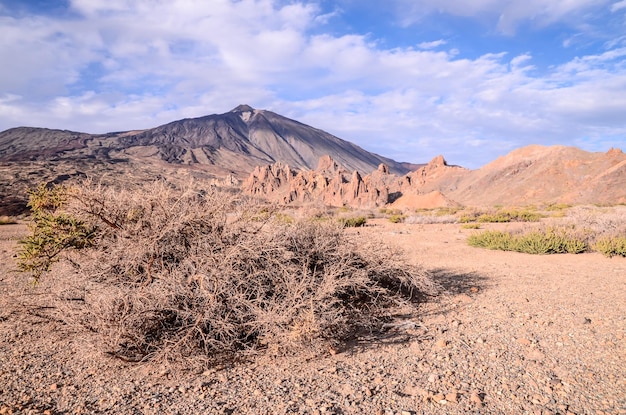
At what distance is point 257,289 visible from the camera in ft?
13.9

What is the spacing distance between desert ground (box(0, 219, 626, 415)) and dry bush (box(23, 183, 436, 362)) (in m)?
0.28

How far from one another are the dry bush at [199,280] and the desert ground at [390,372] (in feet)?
0.90

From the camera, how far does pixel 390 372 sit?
3.58 metres

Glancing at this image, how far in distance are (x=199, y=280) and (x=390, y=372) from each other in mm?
2193

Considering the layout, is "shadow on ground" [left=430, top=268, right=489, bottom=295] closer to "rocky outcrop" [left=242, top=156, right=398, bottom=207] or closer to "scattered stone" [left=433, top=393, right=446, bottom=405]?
"scattered stone" [left=433, top=393, right=446, bottom=405]

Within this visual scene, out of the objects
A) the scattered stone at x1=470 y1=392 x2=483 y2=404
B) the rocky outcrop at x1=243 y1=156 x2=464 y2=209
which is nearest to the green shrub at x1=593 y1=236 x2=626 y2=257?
the scattered stone at x1=470 y1=392 x2=483 y2=404

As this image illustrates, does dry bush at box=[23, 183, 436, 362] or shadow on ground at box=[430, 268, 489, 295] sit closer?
dry bush at box=[23, 183, 436, 362]

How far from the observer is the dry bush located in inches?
145

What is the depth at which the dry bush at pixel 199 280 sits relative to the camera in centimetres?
368

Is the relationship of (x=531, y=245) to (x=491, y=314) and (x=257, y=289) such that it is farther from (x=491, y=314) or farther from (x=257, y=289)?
(x=257, y=289)

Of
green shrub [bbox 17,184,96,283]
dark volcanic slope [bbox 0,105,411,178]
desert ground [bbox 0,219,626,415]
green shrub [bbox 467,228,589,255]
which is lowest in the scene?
desert ground [bbox 0,219,626,415]

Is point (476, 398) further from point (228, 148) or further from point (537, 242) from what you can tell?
point (228, 148)

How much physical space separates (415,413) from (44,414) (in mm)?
2869

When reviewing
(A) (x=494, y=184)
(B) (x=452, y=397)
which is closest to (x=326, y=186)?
(A) (x=494, y=184)
